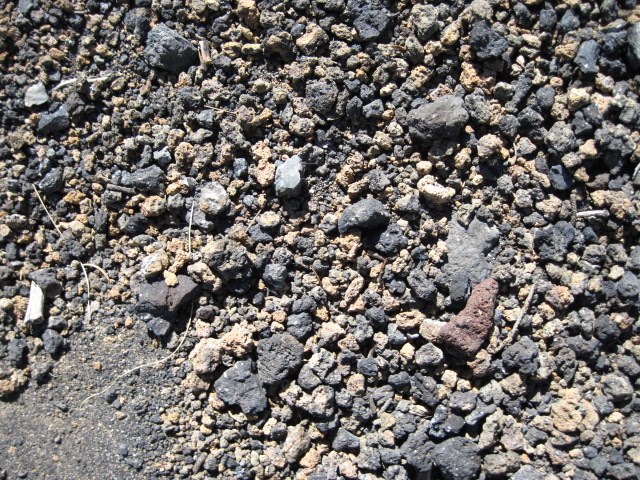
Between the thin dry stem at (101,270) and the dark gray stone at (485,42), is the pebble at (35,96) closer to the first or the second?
the thin dry stem at (101,270)

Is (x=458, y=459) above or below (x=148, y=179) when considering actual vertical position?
below

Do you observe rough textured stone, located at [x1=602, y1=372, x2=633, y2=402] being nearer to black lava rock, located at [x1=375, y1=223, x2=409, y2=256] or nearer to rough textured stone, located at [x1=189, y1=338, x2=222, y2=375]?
black lava rock, located at [x1=375, y1=223, x2=409, y2=256]

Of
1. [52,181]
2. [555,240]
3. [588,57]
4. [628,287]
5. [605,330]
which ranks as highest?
[588,57]

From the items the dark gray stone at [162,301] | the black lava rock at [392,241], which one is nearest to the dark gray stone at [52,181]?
the dark gray stone at [162,301]

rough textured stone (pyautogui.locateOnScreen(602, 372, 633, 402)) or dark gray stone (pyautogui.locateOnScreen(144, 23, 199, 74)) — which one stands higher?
dark gray stone (pyautogui.locateOnScreen(144, 23, 199, 74))

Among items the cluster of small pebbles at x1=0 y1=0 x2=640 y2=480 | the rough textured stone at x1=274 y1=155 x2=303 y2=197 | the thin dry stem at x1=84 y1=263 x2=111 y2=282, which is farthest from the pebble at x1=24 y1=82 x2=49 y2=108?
the rough textured stone at x1=274 y1=155 x2=303 y2=197

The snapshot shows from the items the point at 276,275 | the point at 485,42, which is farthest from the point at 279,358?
the point at 485,42

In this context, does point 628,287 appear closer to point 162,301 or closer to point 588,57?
point 588,57
